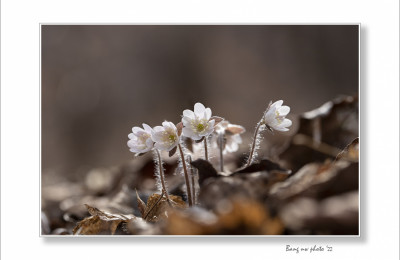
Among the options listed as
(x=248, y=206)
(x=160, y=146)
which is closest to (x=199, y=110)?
(x=160, y=146)

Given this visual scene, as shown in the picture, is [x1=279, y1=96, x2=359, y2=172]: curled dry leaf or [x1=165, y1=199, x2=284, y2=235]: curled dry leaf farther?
[x1=279, y1=96, x2=359, y2=172]: curled dry leaf

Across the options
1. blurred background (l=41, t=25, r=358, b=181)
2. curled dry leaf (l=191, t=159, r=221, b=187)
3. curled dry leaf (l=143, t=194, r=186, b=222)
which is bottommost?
curled dry leaf (l=143, t=194, r=186, b=222)

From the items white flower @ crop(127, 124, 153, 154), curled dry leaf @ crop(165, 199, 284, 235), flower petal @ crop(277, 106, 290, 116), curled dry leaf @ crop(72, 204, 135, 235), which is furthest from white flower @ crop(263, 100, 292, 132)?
curled dry leaf @ crop(72, 204, 135, 235)

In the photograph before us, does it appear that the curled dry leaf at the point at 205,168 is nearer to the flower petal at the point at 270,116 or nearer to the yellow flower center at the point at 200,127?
the yellow flower center at the point at 200,127

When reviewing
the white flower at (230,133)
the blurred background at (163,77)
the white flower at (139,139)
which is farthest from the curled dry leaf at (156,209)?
the blurred background at (163,77)

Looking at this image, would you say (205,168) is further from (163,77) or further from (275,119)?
(163,77)

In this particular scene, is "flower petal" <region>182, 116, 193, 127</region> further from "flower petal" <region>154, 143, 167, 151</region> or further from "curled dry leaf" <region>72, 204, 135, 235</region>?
"curled dry leaf" <region>72, 204, 135, 235</region>
